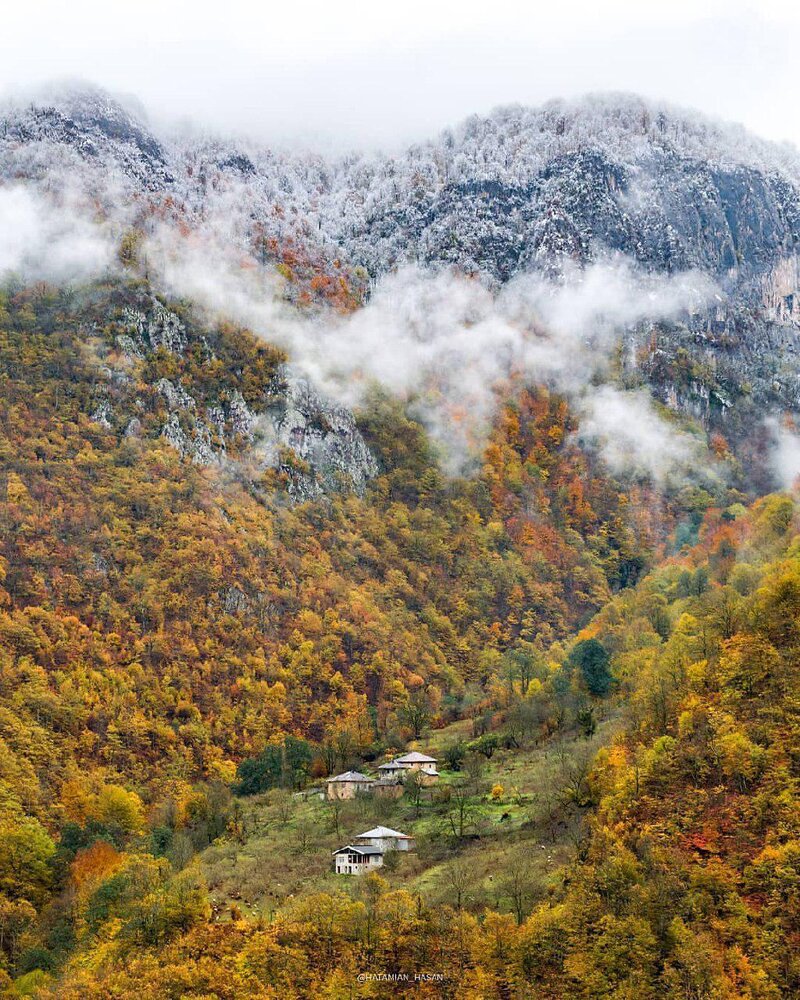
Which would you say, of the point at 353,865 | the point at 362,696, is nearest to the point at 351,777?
the point at 353,865

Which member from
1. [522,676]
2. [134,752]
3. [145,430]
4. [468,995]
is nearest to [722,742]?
[468,995]

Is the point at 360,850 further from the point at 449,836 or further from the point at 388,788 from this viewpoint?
the point at 388,788

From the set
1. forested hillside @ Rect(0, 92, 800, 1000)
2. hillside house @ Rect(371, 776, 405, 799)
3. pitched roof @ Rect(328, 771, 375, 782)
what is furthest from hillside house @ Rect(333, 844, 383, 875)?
pitched roof @ Rect(328, 771, 375, 782)

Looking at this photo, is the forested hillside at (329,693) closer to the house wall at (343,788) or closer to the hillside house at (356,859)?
the hillside house at (356,859)

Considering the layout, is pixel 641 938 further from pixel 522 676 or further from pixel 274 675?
pixel 274 675


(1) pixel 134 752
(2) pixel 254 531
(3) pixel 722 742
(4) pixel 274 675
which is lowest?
(3) pixel 722 742

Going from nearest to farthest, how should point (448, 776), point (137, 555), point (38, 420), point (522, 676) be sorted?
point (448, 776), point (522, 676), point (137, 555), point (38, 420)

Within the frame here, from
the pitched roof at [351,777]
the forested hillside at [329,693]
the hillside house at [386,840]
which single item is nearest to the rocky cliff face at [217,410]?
the forested hillside at [329,693]

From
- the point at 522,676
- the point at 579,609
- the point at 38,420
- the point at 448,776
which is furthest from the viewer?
the point at 579,609
